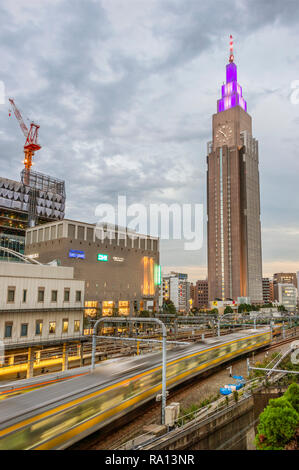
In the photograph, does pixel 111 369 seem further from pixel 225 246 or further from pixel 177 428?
pixel 225 246

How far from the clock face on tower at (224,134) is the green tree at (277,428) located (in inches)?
7286

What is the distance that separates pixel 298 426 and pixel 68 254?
88.3 meters

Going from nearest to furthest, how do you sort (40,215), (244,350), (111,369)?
(111,369) → (244,350) → (40,215)

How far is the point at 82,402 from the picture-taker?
1819cm

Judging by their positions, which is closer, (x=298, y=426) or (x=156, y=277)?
(x=298, y=426)

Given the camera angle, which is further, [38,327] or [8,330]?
[38,327]

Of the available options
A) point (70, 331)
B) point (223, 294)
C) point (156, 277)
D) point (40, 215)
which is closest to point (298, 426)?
point (70, 331)

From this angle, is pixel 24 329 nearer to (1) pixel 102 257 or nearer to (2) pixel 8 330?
(2) pixel 8 330

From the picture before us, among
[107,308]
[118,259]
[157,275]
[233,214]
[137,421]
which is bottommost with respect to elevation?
[137,421]

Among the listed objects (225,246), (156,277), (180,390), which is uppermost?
(225,246)

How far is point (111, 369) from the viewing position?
85.5 ft

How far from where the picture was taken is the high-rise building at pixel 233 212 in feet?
570

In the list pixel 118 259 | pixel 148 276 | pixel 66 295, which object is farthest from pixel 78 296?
pixel 148 276

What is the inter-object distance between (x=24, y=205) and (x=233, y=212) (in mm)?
104541
